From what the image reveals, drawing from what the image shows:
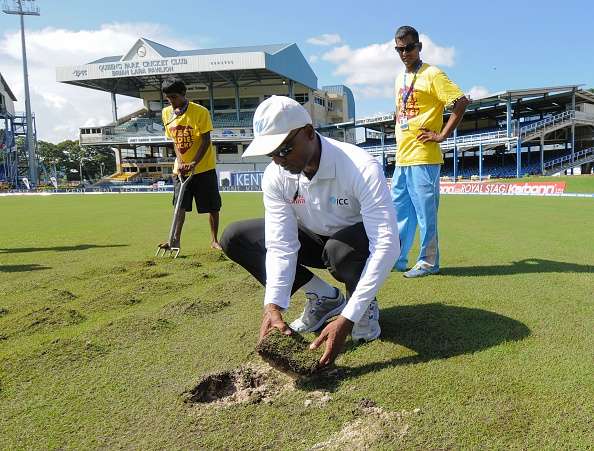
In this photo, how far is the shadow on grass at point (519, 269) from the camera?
4.18m

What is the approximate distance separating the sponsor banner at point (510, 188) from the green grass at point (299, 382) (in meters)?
16.4

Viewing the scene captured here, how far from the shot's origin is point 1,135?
57.7m

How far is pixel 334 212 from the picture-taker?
2.56 meters

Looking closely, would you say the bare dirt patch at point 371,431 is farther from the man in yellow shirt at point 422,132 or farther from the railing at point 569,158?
the railing at point 569,158

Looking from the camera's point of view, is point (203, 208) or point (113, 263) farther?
point (203, 208)

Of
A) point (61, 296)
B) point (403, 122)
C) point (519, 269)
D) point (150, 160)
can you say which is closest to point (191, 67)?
point (150, 160)

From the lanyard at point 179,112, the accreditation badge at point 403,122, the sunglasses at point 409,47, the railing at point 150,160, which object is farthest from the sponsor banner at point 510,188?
the railing at point 150,160

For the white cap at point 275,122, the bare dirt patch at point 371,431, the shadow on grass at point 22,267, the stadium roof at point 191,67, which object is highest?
the stadium roof at point 191,67

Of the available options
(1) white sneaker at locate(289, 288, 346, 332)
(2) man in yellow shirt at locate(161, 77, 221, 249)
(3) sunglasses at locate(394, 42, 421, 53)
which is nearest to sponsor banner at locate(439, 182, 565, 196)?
(2) man in yellow shirt at locate(161, 77, 221, 249)

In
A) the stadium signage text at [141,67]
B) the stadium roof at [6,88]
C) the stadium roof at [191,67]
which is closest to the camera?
the stadium roof at [191,67]

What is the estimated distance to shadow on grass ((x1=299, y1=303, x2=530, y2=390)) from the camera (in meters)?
2.28

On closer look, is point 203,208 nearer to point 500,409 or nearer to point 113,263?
point 113,263

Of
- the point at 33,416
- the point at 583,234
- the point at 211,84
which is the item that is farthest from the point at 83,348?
the point at 211,84

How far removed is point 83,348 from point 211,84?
182 ft
